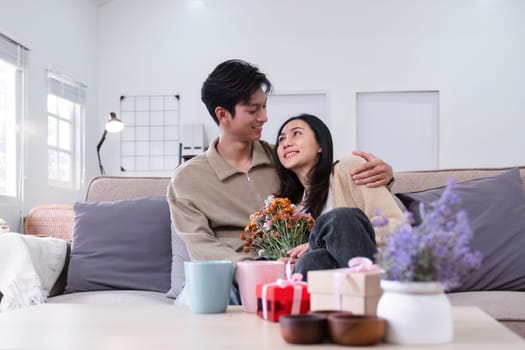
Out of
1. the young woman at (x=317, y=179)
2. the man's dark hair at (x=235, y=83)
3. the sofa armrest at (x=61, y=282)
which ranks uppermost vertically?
the man's dark hair at (x=235, y=83)

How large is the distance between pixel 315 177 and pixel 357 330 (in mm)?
1267

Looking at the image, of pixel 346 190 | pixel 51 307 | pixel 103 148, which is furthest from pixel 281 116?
pixel 51 307

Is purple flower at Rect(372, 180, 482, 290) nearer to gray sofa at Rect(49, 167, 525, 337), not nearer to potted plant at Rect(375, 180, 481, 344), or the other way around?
potted plant at Rect(375, 180, 481, 344)

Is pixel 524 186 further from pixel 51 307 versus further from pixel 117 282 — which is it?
pixel 51 307

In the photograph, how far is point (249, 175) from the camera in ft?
7.59

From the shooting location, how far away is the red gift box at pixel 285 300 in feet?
3.76

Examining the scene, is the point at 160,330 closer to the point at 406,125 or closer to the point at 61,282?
the point at 61,282

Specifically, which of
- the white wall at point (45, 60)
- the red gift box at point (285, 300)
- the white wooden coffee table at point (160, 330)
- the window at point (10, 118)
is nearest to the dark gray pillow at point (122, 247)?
the white wooden coffee table at point (160, 330)

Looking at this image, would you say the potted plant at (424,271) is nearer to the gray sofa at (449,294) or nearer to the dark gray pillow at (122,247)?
the gray sofa at (449,294)

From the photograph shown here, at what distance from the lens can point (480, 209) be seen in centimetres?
219

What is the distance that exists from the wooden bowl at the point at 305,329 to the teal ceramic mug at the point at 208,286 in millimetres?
406

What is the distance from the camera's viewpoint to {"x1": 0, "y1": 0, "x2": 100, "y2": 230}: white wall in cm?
515

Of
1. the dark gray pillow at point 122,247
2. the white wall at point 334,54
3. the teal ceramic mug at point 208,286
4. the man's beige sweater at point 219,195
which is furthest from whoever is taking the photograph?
the white wall at point 334,54

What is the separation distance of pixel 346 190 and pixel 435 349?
1.22m
